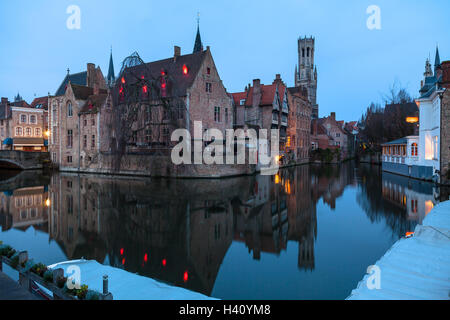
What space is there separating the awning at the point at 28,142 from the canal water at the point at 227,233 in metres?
28.5

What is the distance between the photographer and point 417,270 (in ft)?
17.9

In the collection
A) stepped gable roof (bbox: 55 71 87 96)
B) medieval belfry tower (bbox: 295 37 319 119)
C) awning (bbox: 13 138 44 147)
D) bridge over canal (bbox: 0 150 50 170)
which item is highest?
medieval belfry tower (bbox: 295 37 319 119)

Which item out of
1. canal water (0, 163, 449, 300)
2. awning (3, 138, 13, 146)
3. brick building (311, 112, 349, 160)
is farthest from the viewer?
brick building (311, 112, 349, 160)

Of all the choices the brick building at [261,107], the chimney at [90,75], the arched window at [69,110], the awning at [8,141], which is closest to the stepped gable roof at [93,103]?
the arched window at [69,110]

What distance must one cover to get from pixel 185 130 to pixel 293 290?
21538 mm

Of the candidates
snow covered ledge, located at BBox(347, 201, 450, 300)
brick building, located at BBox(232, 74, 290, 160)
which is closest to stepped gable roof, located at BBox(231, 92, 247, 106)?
brick building, located at BBox(232, 74, 290, 160)

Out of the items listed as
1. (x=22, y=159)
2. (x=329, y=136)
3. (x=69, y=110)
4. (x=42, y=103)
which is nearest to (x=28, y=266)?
(x=69, y=110)

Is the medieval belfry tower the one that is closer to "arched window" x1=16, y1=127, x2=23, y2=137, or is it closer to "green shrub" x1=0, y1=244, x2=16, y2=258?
"arched window" x1=16, y1=127, x2=23, y2=137

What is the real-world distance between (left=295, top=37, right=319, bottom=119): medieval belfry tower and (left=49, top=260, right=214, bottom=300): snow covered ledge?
301 feet

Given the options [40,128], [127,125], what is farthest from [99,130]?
[40,128]

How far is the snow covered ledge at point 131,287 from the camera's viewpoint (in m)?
4.72

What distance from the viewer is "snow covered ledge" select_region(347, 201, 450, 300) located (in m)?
4.64

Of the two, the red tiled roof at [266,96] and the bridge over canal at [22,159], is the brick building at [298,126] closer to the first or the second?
the red tiled roof at [266,96]

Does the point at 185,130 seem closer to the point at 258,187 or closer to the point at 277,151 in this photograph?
the point at 258,187
